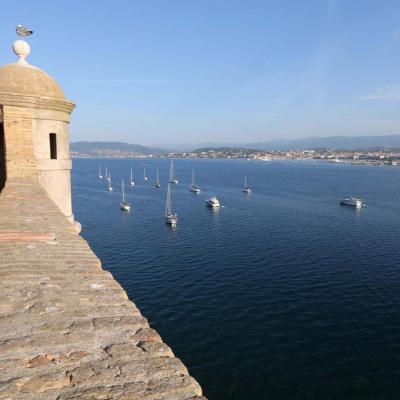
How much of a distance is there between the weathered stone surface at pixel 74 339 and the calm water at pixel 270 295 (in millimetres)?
23726

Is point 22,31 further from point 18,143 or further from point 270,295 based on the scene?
point 270,295

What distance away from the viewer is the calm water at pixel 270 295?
2902cm

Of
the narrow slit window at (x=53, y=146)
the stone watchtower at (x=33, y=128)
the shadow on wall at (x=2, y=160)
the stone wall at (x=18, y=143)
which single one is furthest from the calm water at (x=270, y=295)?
the stone wall at (x=18, y=143)

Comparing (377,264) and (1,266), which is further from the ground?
(1,266)

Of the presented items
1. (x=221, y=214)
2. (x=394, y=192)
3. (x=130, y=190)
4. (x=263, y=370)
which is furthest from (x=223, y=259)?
(x=394, y=192)

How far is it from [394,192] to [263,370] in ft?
422

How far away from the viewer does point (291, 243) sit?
215 ft

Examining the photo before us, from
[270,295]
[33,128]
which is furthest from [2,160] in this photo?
[270,295]

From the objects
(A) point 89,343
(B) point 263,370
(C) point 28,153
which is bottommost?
(B) point 263,370

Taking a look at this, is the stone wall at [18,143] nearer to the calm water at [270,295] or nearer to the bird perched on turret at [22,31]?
the bird perched on turret at [22,31]

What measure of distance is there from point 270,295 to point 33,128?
34.0m

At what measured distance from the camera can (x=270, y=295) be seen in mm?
43312

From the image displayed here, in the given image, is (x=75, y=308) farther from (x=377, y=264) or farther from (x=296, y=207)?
(x=296, y=207)

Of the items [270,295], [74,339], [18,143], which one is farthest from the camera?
[270,295]
